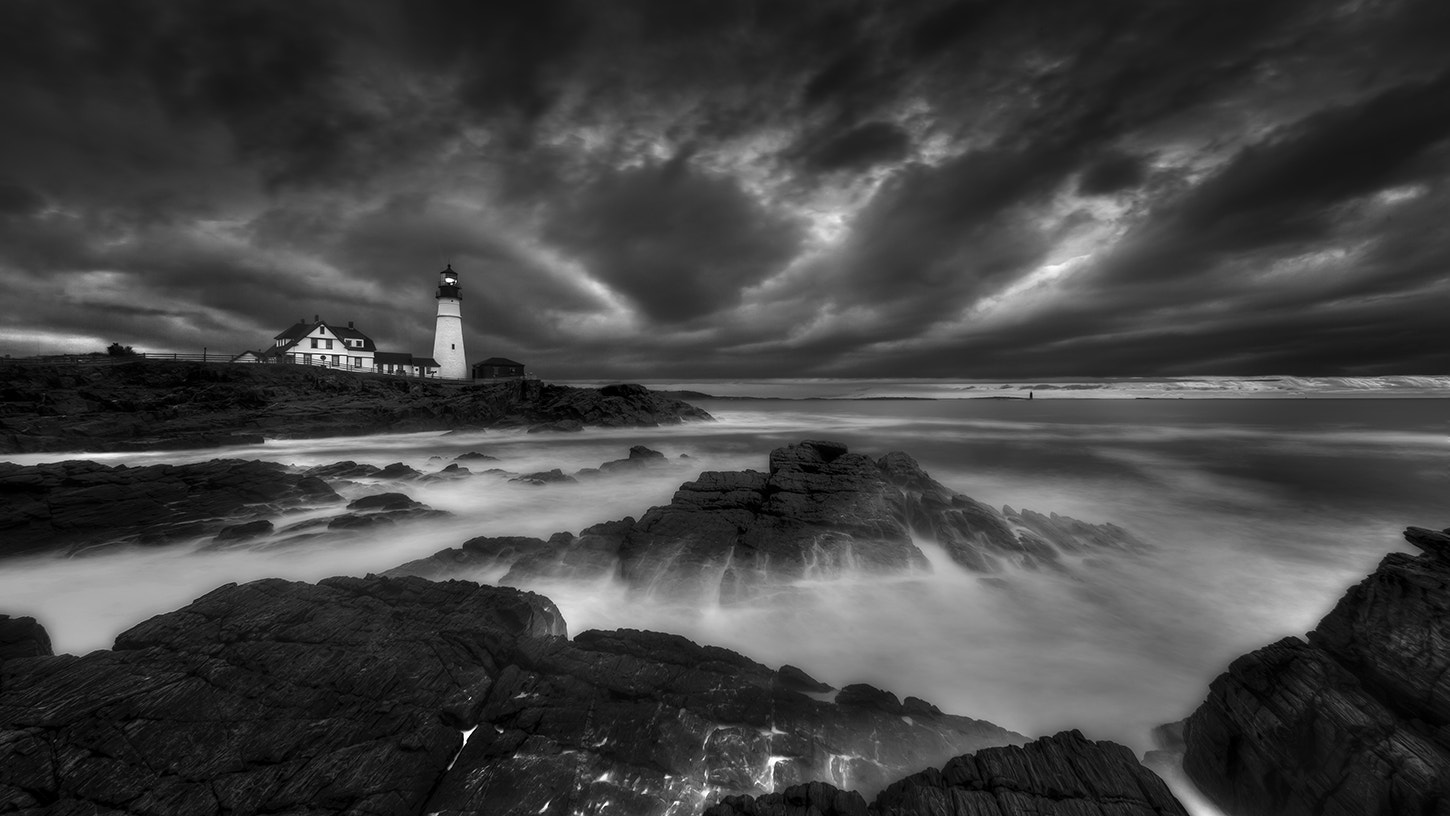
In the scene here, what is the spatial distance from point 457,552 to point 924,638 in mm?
7839

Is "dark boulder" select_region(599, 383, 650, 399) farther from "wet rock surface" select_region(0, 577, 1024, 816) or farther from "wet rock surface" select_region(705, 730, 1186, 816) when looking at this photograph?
"wet rock surface" select_region(705, 730, 1186, 816)

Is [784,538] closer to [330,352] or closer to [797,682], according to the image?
[797,682]

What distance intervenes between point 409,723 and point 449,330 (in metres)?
61.0

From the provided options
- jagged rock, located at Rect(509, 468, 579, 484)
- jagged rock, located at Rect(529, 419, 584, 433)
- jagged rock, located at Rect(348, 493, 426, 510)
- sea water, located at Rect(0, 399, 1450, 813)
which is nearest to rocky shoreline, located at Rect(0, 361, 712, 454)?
jagged rock, located at Rect(529, 419, 584, 433)

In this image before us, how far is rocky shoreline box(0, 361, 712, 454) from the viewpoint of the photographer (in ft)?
73.0

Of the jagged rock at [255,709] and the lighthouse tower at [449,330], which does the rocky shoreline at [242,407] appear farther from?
the jagged rock at [255,709]

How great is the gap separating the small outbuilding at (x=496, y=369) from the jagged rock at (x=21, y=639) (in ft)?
222

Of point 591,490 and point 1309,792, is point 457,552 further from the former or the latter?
point 1309,792

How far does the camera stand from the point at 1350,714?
11.9 ft

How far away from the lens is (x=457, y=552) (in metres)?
8.55

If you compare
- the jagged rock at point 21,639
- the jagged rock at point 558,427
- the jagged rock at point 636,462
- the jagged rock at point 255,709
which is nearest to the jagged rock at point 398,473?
the jagged rock at point 636,462

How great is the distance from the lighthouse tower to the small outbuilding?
10.9 m

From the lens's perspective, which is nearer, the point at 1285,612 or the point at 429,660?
the point at 429,660

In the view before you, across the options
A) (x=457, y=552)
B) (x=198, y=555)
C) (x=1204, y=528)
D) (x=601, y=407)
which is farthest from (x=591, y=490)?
(x=601, y=407)
